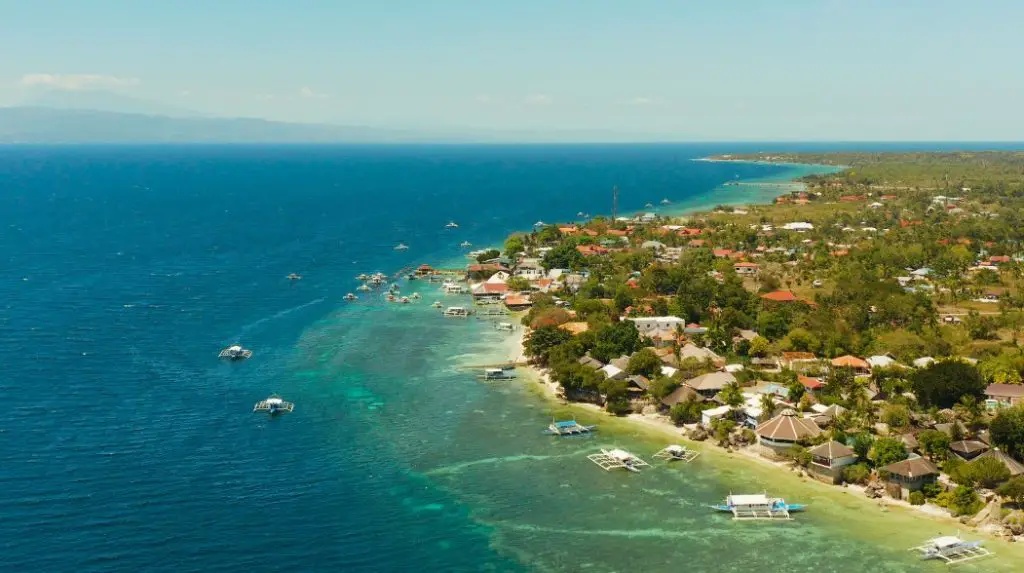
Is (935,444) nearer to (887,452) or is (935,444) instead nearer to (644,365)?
(887,452)

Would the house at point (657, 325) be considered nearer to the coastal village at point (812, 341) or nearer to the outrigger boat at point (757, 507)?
the coastal village at point (812, 341)

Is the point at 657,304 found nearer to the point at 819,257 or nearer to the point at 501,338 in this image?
the point at 501,338

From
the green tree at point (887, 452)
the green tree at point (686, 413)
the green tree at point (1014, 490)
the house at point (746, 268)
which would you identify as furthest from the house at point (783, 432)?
the house at point (746, 268)

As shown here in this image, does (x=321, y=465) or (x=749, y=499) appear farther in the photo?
(x=321, y=465)

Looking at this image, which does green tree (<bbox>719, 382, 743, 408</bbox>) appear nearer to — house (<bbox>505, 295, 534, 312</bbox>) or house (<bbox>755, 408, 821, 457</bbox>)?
house (<bbox>755, 408, 821, 457</bbox>)

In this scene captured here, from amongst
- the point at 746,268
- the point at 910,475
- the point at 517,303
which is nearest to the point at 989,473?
the point at 910,475

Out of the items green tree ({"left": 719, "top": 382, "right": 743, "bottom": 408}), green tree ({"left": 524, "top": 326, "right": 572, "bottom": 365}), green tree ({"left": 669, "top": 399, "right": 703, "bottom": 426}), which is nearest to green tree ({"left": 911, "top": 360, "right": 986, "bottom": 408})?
green tree ({"left": 719, "top": 382, "right": 743, "bottom": 408})

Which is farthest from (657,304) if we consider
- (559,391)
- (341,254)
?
(341,254)
